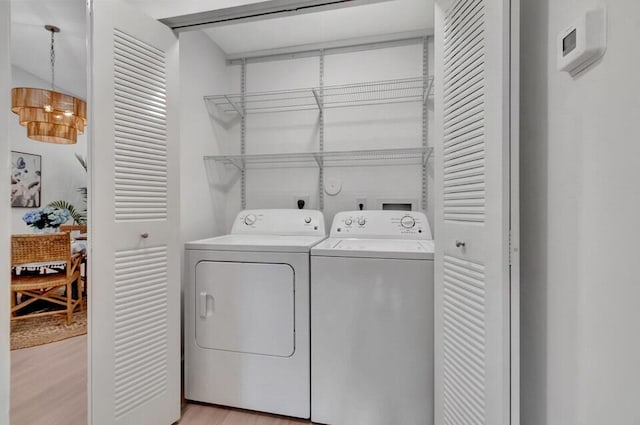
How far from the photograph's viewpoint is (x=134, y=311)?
4.39ft

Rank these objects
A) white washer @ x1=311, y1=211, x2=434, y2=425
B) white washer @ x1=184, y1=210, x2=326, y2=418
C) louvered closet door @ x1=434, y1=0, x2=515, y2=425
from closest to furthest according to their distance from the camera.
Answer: louvered closet door @ x1=434, y1=0, x2=515, y2=425 → white washer @ x1=311, y1=211, x2=434, y2=425 → white washer @ x1=184, y1=210, x2=326, y2=418

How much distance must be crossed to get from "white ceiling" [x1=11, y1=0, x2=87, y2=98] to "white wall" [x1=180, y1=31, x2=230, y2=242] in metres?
0.70

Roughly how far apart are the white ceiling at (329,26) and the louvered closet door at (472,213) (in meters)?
0.92

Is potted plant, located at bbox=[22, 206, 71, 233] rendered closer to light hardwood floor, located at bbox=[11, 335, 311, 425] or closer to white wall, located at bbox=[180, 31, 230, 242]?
light hardwood floor, located at bbox=[11, 335, 311, 425]

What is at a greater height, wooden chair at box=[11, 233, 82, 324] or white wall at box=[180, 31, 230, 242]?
white wall at box=[180, 31, 230, 242]

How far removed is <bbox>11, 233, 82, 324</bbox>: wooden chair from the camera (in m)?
2.56

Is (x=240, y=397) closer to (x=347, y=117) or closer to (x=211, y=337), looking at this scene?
(x=211, y=337)
